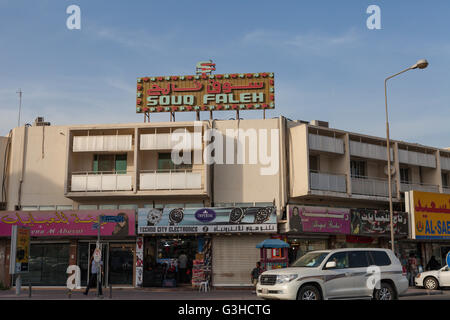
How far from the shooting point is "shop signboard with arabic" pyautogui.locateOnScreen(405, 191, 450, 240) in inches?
1217

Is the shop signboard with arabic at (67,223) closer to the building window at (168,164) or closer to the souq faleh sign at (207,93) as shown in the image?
the building window at (168,164)

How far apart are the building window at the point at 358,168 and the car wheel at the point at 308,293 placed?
19.0 m

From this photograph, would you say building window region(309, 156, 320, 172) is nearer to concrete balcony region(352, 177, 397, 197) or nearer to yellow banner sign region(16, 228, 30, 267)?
concrete balcony region(352, 177, 397, 197)

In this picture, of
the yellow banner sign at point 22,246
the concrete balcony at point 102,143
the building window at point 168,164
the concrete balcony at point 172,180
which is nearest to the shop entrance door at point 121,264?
the concrete balcony at point 172,180

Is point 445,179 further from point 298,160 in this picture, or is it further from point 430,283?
point 298,160

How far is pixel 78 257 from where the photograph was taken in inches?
1142

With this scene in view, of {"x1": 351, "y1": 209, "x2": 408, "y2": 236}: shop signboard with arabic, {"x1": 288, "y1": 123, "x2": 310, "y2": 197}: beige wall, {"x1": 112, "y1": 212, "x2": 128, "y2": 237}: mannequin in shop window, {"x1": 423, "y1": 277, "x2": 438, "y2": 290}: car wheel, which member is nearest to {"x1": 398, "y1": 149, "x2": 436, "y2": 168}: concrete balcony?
{"x1": 351, "y1": 209, "x2": 408, "y2": 236}: shop signboard with arabic

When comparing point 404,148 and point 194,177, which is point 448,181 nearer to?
point 404,148

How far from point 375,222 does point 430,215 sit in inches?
181

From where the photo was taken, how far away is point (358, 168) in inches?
1282

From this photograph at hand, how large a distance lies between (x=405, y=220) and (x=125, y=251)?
17.3 m

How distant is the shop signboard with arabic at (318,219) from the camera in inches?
1070

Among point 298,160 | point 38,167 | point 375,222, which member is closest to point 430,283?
point 375,222
